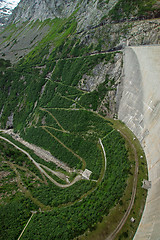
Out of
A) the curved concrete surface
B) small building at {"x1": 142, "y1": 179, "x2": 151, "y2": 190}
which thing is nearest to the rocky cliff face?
the curved concrete surface

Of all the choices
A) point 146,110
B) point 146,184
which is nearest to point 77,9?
point 146,110

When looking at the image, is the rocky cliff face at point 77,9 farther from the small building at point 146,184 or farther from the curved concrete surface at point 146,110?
the small building at point 146,184

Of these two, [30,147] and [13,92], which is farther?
[13,92]

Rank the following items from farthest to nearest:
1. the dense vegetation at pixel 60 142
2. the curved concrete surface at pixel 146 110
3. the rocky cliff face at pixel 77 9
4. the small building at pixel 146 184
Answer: the rocky cliff face at pixel 77 9 < the small building at pixel 146 184 < the dense vegetation at pixel 60 142 < the curved concrete surface at pixel 146 110

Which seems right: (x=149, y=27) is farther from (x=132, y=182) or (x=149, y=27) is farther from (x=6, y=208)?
(x=6, y=208)

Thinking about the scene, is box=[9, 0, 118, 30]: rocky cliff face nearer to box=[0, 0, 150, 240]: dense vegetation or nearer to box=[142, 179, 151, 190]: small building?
box=[0, 0, 150, 240]: dense vegetation

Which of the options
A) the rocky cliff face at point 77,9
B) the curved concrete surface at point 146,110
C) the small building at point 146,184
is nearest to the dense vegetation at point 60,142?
the small building at point 146,184

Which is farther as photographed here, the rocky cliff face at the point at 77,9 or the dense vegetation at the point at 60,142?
the rocky cliff face at the point at 77,9

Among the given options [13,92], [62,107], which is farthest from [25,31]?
[62,107]
